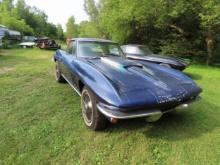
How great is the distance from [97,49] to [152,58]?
3710mm

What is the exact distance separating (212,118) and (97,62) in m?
2.27

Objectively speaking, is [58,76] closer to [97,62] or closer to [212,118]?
[97,62]

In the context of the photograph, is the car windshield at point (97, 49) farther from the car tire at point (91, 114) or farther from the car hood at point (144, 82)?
the car tire at point (91, 114)

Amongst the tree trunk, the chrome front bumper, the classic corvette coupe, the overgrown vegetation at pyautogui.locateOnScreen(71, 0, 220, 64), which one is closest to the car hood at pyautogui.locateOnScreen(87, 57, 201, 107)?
the classic corvette coupe

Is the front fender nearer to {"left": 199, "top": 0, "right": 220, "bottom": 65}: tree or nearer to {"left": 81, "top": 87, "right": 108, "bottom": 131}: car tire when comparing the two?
{"left": 81, "top": 87, "right": 108, "bottom": 131}: car tire

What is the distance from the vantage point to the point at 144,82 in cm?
348

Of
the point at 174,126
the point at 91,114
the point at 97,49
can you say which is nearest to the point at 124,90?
the point at 91,114

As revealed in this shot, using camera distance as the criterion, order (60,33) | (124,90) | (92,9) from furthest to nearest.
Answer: (60,33)
(92,9)
(124,90)

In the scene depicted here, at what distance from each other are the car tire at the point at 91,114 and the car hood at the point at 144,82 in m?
0.39

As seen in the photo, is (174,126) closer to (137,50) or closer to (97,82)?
(97,82)

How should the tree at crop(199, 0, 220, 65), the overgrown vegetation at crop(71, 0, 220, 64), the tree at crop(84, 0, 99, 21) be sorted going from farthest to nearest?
1. the tree at crop(84, 0, 99, 21)
2. the overgrown vegetation at crop(71, 0, 220, 64)
3. the tree at crop(199, 0, 220, 65)

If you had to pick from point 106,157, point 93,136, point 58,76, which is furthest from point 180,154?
point 58,76

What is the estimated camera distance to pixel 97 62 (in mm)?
4316

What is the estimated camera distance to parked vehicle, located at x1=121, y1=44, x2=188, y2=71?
798 centimetres
